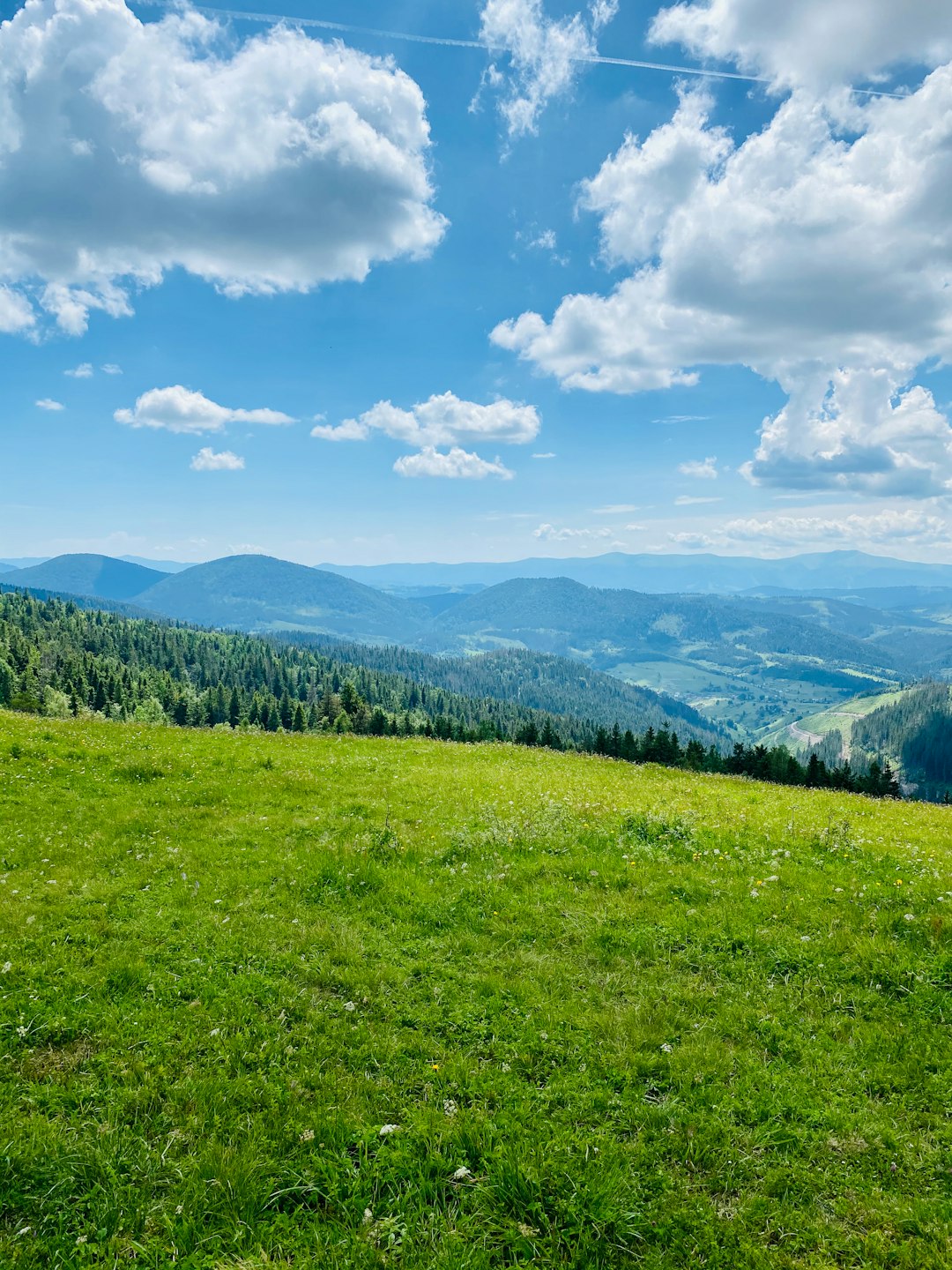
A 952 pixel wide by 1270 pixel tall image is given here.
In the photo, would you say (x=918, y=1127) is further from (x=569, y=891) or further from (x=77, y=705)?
(x=77, y=705)

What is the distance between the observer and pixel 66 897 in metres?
11.7

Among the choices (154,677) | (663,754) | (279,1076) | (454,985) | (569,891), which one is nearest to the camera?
(279,1076)

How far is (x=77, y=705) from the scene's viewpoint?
104 m

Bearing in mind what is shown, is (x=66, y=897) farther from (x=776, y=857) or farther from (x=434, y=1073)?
(x=776, y=857)

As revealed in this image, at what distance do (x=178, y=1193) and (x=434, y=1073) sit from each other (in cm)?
300

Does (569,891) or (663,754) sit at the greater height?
(569,891)

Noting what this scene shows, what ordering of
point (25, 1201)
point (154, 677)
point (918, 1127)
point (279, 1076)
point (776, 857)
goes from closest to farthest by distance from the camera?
point (25, 1201), point (918, 1127), point (279, 1076), point (776, 857), point (154, 677)

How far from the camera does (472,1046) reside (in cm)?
818

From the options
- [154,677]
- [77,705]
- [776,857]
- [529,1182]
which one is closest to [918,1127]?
[529,1182]

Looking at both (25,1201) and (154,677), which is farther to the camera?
(154,677)

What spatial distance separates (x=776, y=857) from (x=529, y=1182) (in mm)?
10485

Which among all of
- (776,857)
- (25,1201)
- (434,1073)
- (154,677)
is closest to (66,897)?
(25,1201)

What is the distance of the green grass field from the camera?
5754 mm

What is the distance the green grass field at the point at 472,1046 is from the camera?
227 inches
